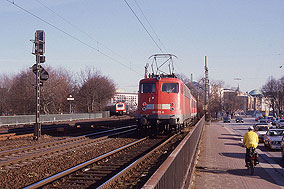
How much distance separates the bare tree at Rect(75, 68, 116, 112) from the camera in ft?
232

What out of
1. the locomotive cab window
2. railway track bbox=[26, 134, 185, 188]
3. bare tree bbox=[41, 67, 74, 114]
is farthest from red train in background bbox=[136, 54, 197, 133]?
bare tree bbox=[41, 67, 74, 114]

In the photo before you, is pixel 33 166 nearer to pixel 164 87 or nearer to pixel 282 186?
pixel 282 186

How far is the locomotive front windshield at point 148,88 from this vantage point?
65.8ft

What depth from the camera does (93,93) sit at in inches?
2766

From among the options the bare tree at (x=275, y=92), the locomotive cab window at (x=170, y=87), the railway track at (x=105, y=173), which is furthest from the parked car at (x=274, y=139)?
the bare tree at (x=275, y=92)

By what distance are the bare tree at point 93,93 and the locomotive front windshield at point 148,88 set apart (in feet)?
159

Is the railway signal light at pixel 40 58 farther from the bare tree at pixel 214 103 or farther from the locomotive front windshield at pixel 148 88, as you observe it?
the bare tree at pixel 214 103

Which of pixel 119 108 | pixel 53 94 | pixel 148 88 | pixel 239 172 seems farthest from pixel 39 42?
pixel 119 108

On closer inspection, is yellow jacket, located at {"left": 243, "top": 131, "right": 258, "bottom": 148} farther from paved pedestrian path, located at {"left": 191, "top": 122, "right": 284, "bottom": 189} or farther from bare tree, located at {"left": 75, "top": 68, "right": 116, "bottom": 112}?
bare tree, located at {"left": 75, "top": 68, "right": 116, "bottom": 112}

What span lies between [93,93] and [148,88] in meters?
51.2

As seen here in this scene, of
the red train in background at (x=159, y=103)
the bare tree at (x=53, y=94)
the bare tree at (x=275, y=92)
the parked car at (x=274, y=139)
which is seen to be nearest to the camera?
the parked car at (x=274, y=139)

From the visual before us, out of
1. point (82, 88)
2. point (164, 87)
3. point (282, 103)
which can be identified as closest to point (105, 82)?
point (82, 88)

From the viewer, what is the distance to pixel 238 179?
10.0 meters

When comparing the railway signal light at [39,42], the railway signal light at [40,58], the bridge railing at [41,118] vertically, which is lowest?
the bridge railing at [41,118]
